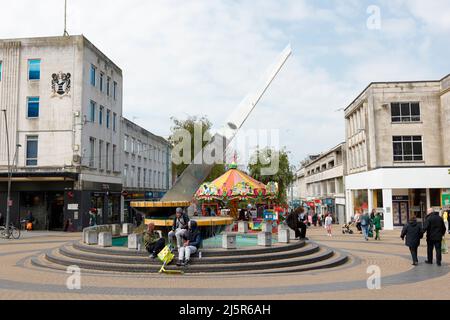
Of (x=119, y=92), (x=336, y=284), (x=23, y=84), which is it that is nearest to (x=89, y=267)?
(x=336, y=284)

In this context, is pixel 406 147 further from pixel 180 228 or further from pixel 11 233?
pixel 11 233

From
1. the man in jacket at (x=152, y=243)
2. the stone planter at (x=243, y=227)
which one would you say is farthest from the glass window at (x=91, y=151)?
the man in jacket at (x=152, y=243)

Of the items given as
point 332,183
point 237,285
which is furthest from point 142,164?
point 237,285

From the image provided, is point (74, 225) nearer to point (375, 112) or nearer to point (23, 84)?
point (23, 84)

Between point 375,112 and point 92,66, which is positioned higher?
point 92,66

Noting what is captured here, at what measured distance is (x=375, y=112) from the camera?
37.0 m

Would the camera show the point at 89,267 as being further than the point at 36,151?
No

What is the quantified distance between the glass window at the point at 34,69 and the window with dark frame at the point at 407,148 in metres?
31.5

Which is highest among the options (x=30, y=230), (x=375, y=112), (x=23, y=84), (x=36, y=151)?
(x=23, y=84)

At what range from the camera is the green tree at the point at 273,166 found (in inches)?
2229

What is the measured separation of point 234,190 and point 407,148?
18301 millimetres

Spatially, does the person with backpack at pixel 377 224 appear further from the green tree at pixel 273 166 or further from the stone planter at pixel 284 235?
the green tree at pixel 273 166

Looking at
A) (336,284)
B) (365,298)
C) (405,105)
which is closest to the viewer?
(365,298)
